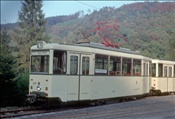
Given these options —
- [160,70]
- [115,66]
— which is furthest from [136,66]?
[160,70]

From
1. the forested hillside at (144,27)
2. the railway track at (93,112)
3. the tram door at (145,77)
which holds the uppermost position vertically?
the forested hillside at (144,27)

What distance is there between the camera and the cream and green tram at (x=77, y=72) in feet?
47.1

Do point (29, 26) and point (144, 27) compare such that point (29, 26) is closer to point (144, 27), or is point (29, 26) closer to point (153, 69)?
point (144, 27)

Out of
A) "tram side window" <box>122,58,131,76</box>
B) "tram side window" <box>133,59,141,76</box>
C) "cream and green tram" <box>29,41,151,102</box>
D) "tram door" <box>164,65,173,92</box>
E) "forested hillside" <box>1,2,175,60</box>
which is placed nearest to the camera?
"cream and green tram" <box>29,41,151,102</box>

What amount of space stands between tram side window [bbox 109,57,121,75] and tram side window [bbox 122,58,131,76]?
52 centimetres

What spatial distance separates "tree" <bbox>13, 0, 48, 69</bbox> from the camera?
154ft

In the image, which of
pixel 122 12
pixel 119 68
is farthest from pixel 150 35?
pixel 119 68

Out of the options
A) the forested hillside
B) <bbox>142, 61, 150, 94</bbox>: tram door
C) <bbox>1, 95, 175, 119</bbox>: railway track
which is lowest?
<bbox>1, 95, 175, 119</bbox>: railway track

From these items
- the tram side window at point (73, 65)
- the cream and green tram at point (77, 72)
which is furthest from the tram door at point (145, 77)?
the tram side window at point (73, 65)

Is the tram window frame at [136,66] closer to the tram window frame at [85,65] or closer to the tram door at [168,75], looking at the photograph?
the tram window frame at [85,65]

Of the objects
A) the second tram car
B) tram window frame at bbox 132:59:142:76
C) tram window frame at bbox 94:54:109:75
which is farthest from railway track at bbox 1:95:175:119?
tram window frame at bbox 132:59:142:76

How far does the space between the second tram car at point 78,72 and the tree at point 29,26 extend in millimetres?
28034

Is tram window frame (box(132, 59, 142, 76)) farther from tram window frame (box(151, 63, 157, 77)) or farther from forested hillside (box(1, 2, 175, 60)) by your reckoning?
forested hillside (box(1, 2, 175, 60))

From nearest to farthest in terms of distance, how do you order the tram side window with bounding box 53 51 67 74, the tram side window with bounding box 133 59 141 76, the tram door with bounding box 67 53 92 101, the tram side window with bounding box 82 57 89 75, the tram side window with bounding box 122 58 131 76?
1. the tram side window with bounding box 53 51 67 74
2. the tram door with bounding box 67 53 92 101
3. the tram side window with bounding box 82 57 89 75
4. the tram side window with bounding box 122 58 131 76
5. the tram side window with bounding box 133 59 141 76
